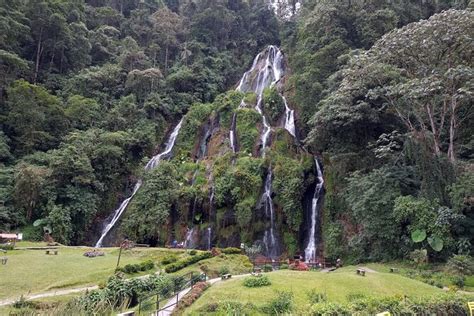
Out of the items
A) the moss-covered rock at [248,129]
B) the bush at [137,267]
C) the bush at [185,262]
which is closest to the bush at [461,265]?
the bush at [185,262]

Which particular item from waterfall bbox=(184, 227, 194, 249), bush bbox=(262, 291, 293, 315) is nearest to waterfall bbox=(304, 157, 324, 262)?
waterfall bbox=(184, 227, 194, 249)

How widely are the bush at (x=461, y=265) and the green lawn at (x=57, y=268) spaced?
1393 centimetres

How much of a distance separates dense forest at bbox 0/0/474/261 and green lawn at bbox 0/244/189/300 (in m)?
5.52

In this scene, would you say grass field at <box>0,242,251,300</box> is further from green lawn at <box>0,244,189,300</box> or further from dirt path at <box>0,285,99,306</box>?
dirt path at <box>0,285,99,306</box>

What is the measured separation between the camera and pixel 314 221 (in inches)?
1016

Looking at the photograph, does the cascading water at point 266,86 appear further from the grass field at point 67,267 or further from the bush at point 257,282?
the bush at point 257,282

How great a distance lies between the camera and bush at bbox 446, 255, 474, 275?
1659 cm

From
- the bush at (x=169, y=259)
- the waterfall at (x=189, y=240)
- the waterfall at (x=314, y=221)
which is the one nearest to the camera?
the bush at (x=169, y=259)

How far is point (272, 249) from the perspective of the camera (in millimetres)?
25469

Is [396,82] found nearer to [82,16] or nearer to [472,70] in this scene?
[472,70]

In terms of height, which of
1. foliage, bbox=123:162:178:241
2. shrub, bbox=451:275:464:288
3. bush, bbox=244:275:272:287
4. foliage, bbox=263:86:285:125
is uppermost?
foliage, bbox=263:86:285:125

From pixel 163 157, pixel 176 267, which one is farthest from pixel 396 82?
pixel 163 157

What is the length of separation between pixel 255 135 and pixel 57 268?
1946cm

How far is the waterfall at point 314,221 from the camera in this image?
24.5m
